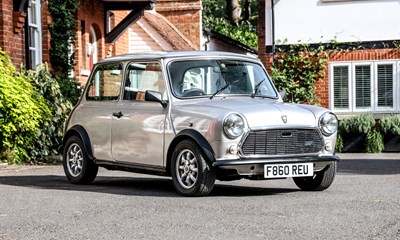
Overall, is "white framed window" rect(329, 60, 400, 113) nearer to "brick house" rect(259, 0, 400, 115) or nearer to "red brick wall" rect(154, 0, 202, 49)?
"brick house" rect(259, 0, 400, 115)

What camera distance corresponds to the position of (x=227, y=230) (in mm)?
7672

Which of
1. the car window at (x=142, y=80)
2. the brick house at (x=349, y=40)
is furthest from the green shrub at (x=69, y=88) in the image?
the car window at (x=142, y=80)

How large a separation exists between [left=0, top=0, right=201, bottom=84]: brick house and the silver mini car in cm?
665

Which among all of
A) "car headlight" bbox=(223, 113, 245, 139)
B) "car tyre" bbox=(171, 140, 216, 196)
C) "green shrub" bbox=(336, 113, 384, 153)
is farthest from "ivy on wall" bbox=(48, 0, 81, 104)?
"car headlight" bbox=(223, 113, 245, 139)

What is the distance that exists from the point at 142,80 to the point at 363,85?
12.6 meters

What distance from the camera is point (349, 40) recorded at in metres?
23.4

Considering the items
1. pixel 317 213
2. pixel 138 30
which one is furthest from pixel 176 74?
pixel 138 30

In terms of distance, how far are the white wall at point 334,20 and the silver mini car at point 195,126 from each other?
450 inches

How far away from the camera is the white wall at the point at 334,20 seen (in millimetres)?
23219

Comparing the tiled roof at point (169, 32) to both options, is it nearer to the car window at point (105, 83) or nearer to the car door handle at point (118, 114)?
the car window at point (105, 83)

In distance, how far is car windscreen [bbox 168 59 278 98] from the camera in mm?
11445

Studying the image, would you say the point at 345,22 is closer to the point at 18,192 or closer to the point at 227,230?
the point at 18,192

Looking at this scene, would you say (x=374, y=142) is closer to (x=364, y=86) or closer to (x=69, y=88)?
(x=364, y=86)

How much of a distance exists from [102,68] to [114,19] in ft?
44.1
